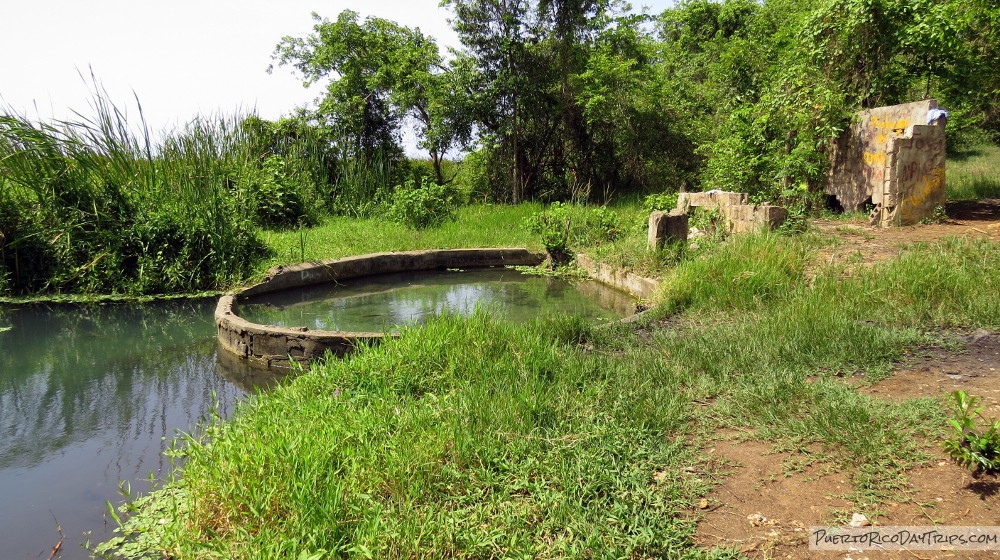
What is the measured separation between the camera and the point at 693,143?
14172mm

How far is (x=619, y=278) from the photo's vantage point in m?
8.17

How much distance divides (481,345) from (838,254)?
166 inches

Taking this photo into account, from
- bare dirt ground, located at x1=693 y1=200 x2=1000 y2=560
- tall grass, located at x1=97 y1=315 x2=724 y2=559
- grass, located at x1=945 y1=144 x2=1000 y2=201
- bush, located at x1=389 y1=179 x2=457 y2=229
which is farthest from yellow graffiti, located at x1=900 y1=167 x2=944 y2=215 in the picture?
bush, located at x1=389 y1=179 x2=457 y2=229

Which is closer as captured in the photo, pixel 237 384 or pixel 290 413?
pixel 290 413

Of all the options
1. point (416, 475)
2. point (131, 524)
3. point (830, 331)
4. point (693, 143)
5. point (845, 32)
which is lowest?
point (131, 524)

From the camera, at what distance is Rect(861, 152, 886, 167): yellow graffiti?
319 inches

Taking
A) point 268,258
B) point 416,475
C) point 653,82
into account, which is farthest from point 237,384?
point 653,82

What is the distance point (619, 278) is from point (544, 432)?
206 inches

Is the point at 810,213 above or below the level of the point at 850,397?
above

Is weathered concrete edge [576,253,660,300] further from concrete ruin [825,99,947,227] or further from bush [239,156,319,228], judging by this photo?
bush [239,156,319,228]

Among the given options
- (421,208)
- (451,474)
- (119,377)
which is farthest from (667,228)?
(119,377)

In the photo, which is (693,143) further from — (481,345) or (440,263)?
(481,345)

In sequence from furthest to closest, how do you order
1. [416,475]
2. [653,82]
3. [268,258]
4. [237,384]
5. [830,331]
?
1. [653,82]
2. [268,258]
3. [237,384]
4. [830,331]
5. [416,475]

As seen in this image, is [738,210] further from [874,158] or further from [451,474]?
[451,474]
